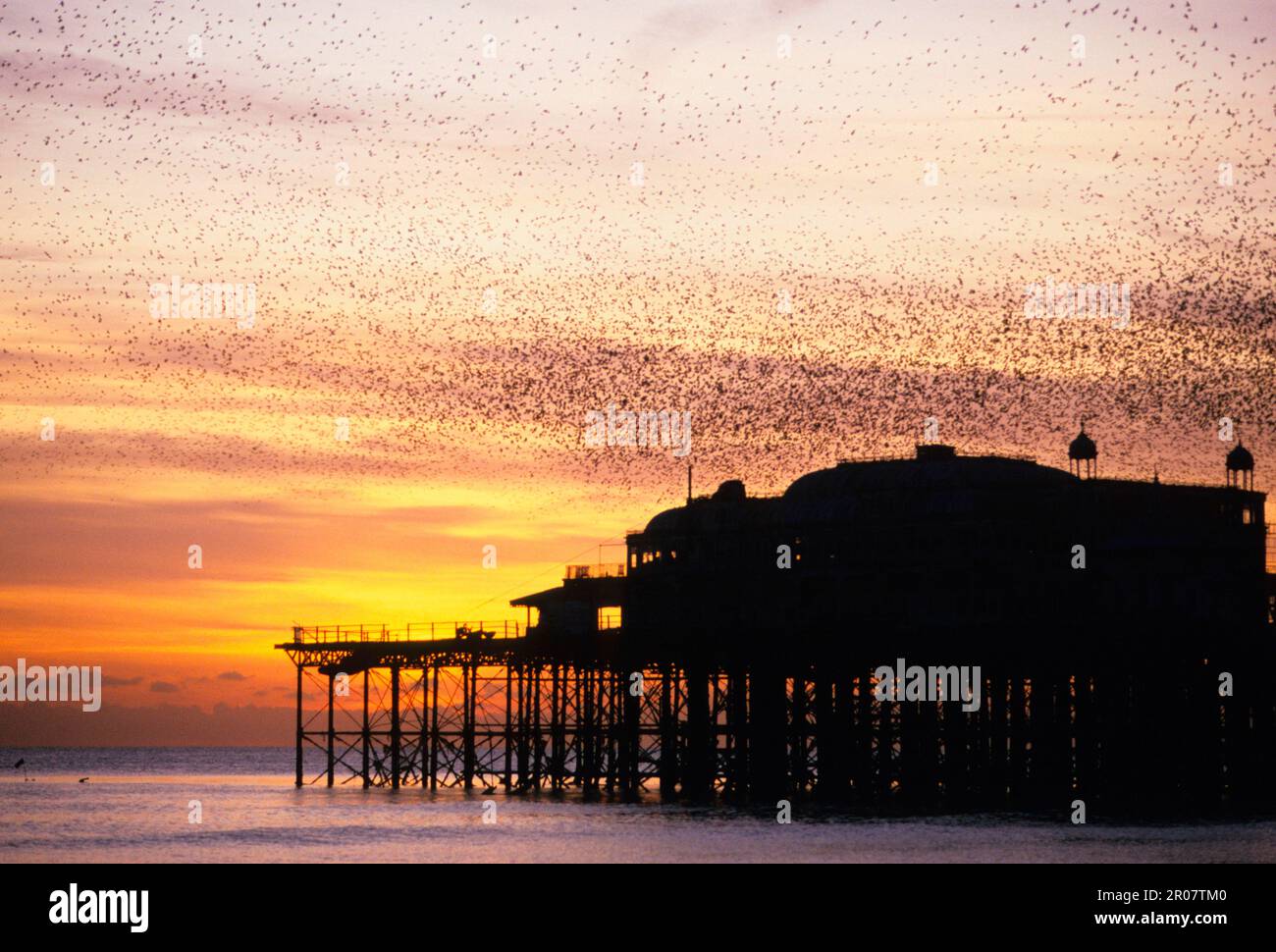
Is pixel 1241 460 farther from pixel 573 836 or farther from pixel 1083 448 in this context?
pixel 573 836

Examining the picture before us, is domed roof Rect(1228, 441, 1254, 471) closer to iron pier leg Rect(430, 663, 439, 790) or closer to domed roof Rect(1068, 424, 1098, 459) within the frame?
domed roof Rect(1068, 424, 1098, 459)

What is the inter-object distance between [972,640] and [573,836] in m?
16.6

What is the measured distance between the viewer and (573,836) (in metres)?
66.6

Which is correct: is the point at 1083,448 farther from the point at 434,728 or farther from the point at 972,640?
the point at 434,728

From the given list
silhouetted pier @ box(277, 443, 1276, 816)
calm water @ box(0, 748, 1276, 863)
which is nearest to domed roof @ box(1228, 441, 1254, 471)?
silhouetted pier @ box(277, 443, 1276, 816)

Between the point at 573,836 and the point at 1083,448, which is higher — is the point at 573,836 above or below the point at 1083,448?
below

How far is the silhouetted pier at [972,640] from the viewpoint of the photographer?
245ft

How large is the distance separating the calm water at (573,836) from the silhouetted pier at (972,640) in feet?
17.4

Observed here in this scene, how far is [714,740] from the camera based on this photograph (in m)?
88.6

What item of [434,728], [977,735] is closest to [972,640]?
[977,735]

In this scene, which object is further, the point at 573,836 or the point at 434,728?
the point at 434,728
